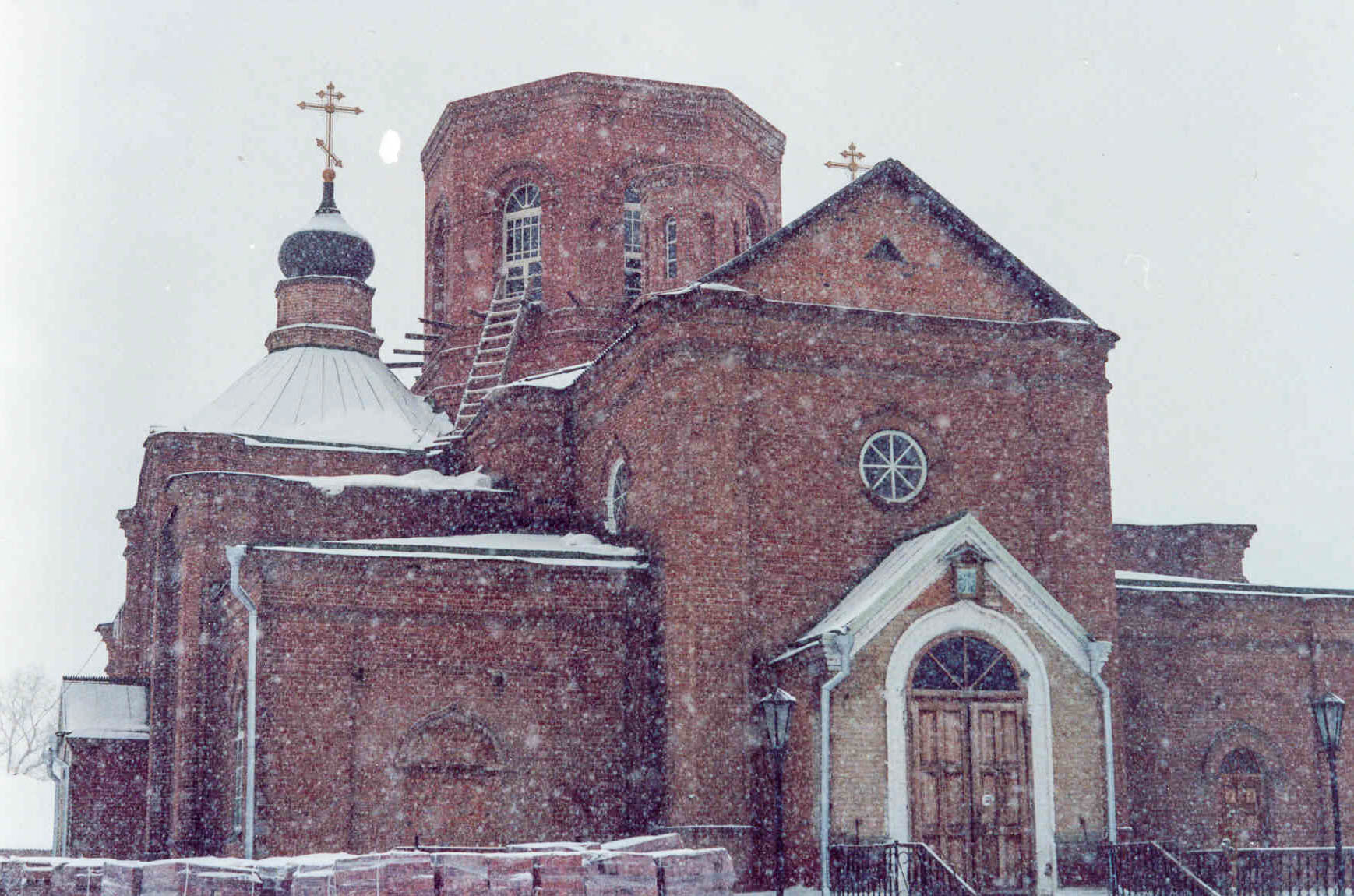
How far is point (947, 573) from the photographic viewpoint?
18.1 m

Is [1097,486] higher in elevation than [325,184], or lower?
lower

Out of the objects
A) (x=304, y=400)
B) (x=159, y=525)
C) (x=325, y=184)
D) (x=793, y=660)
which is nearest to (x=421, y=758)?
(x=793, y=660)

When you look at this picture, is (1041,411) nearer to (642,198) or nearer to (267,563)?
(642,198)

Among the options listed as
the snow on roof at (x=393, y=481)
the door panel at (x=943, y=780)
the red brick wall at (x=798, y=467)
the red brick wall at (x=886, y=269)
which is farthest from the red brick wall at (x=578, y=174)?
the door panel at (x=943, y=780)

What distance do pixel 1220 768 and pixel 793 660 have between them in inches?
279

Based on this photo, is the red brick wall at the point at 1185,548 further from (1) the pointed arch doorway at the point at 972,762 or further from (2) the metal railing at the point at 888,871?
(2) the metal railing at the point at 888,871

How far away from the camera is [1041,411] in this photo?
20406mm

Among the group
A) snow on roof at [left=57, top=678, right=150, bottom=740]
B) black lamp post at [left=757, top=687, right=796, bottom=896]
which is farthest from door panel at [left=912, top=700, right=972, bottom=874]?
snow on roof at [left=57, top=678, right=150, bottom=740]

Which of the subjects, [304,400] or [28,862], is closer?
[28,862]

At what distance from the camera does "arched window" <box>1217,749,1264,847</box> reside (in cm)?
2147

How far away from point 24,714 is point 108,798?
55674mm

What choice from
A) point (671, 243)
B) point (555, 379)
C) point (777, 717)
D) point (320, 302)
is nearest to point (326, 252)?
point (320, 302)

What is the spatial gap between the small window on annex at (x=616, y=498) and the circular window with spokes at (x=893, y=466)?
3215mm

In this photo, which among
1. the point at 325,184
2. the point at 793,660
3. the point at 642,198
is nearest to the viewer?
the point at 793,660
